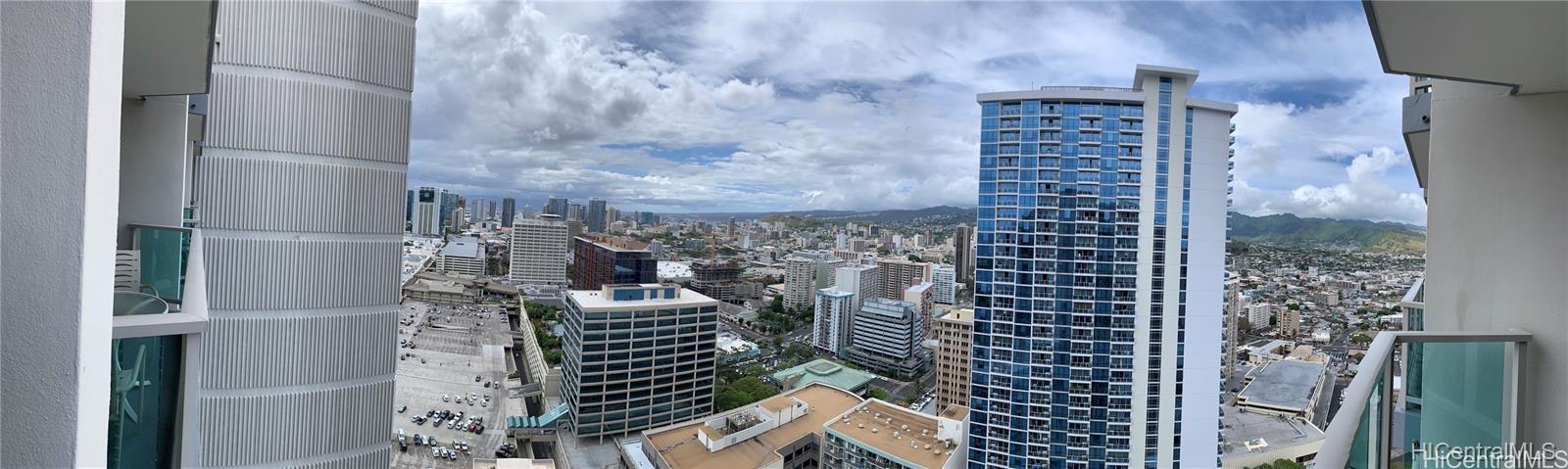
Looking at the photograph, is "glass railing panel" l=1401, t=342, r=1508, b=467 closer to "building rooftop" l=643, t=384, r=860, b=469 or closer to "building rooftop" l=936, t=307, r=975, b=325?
"building rooftop" l=643, t=384, r=860, b=469

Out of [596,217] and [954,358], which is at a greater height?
[596,217]

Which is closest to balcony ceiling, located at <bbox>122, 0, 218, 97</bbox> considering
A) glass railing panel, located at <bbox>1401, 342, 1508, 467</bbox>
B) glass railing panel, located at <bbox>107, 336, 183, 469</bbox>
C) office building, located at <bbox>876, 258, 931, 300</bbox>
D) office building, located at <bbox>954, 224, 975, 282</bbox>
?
glass railing panel, located at <bbox>107, 336, 183, 469</bbox>

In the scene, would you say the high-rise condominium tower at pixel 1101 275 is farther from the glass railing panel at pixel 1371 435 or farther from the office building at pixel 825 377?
the glass railing panel at pixel 1371 435

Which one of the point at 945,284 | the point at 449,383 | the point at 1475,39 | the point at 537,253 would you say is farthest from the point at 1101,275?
the point at 537,253

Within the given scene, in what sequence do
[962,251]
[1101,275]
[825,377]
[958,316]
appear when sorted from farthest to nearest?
[962,251] → [825,377] → [958,316] → [1101,275]

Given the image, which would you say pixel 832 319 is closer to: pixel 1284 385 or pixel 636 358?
pixel 636 358
